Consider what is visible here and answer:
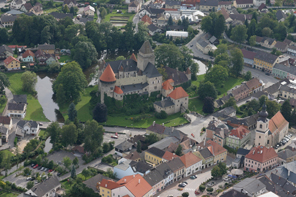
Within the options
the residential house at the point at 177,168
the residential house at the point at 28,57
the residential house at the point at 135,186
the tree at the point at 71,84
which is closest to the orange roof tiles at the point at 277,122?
the residential house at the point at 177,168

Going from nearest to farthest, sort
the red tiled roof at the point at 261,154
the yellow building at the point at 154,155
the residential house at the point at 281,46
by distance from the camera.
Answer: the red tiled roof at the point at 261,154, the yellow building at the point at 154,155, the residential house at the point at 281,46

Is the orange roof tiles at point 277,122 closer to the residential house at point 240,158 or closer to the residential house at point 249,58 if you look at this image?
the residential house at point 240,158

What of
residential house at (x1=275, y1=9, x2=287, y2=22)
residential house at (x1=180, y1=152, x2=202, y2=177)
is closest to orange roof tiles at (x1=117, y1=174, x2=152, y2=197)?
residential house at (x1=180, y1=152, x2=202, y2=177)

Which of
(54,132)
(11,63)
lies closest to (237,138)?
(54,132)

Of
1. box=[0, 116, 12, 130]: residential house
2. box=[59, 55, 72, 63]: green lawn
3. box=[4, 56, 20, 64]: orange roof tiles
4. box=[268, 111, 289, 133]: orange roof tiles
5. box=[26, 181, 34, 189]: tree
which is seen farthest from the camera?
box=[59, 55, 72, 63]: green lawn

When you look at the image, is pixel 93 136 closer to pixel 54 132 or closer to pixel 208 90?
pixel 54 132

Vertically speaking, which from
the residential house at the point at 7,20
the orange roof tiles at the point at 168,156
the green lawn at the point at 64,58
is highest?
the residential house at the point at 7,20

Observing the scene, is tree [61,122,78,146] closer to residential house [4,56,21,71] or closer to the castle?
the castle
